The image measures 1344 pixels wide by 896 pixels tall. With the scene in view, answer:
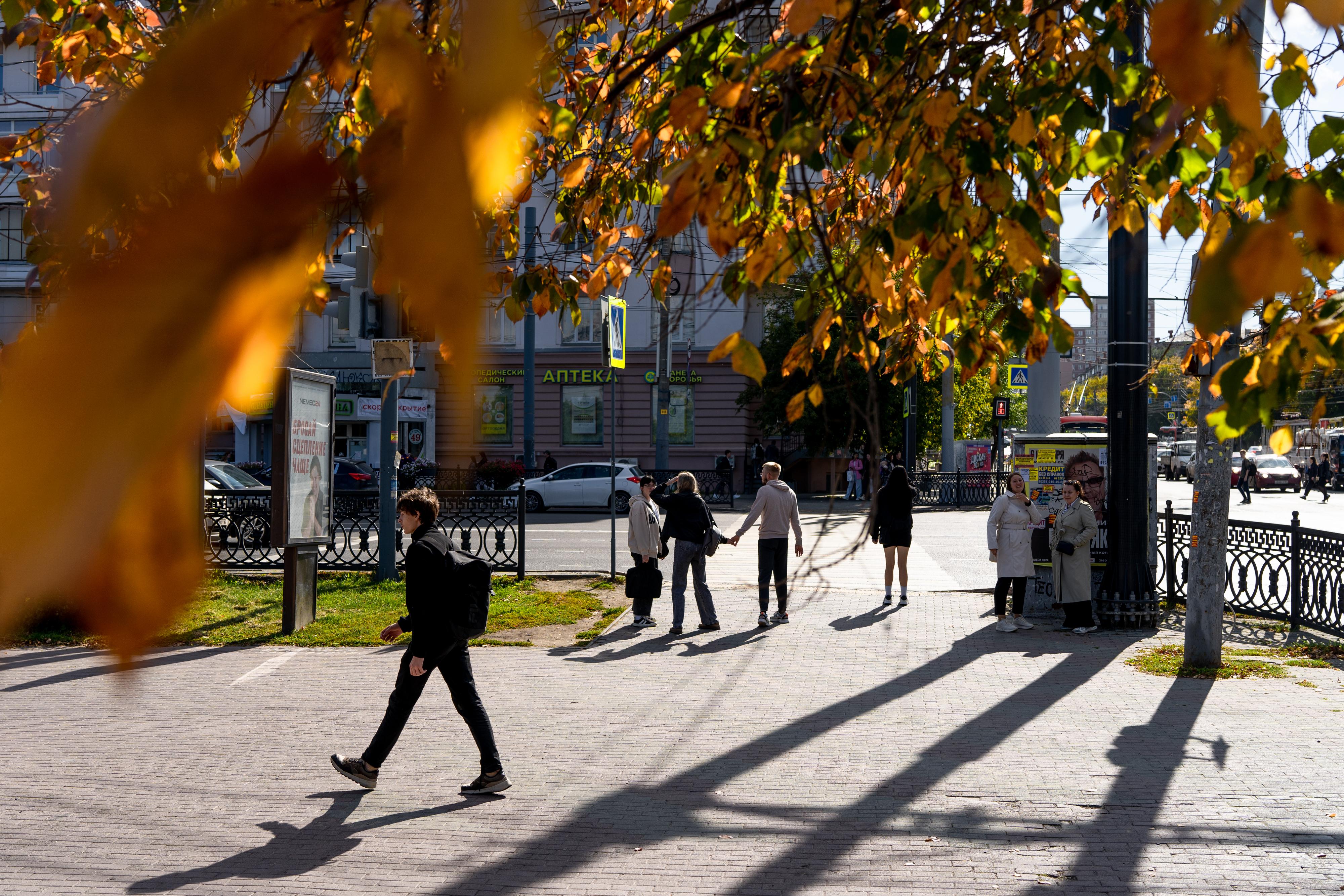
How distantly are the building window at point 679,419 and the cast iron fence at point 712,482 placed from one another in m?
1.00

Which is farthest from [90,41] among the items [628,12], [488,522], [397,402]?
[488,522]

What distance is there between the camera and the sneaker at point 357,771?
5.90 meters

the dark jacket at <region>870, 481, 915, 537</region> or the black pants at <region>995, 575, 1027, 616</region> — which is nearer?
the black pants at <region>995, 575, 1027, 616</region>

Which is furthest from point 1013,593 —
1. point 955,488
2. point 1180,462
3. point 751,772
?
point 1180,462

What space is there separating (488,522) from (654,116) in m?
10.5

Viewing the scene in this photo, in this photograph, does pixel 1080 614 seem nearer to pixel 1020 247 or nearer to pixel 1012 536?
pixel 1012 536

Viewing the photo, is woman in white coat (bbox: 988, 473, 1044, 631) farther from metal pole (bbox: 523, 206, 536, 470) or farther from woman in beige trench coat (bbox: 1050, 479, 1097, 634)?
metal pole (bbox: 523, 206, 536, 470)

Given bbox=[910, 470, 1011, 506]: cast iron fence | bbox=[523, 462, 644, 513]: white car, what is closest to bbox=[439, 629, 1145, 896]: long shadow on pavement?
bbox=[523, 462, 644, 513]: white car

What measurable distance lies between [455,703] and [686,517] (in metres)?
5.49

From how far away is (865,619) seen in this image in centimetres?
1190

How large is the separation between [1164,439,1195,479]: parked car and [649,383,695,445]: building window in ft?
99.6

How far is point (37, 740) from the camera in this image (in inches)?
274

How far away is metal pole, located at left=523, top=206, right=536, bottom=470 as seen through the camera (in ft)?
2.79

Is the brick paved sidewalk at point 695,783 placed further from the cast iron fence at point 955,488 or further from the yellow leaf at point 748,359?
the cast iron fence at point 955,488
